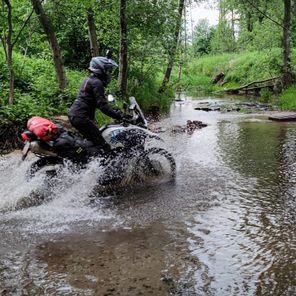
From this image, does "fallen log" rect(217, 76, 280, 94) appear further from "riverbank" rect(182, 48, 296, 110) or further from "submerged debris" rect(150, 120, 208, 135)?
"submerged debris" rect(150, 120, 208, 135)

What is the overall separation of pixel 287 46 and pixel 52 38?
12591 mm

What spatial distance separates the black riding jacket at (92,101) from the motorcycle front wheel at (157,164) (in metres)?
0.89

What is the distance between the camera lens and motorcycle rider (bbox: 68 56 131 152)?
22.4ft

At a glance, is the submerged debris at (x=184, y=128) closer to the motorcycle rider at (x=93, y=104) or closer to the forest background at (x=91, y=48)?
the forest background at (x=91, y=48)

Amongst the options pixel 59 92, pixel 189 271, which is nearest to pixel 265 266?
pixel 189 271

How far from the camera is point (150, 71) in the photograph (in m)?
19.3

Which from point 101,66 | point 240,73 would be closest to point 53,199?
point 101,66

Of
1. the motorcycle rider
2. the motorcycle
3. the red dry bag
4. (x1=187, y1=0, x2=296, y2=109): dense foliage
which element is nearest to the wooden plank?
(x1=187, y1=0, x2=296, y2=109): dense foliage

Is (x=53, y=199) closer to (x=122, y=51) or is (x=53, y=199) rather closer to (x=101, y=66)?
(x=101, y=66)

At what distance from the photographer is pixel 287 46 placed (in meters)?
20.1

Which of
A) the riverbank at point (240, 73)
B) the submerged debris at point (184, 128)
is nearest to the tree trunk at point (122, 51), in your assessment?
the submerged debris at point (184, 128)

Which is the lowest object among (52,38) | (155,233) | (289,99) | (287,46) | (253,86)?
(155,233)

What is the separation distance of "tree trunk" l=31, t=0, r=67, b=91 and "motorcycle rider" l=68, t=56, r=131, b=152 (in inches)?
204

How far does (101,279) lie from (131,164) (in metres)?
3.32
